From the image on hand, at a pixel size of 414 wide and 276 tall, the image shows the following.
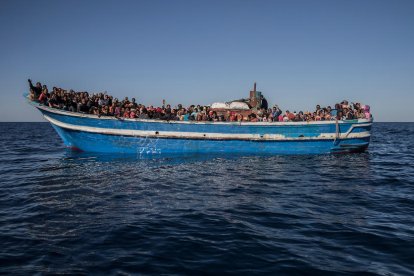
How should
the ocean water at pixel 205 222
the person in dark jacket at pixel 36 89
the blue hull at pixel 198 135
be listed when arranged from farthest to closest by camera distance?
the blue hull at pixel 198 135, the person in dark jacket at pixel 36 89, the ocean water at pixel 205 222

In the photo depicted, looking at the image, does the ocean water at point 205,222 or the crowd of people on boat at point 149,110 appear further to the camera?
the crowd of people on boat at point 149,110

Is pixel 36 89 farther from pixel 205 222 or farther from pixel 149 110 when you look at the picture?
pixel 205 222

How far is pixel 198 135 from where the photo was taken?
18.5 metres

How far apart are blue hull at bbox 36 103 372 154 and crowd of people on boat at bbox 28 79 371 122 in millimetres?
615

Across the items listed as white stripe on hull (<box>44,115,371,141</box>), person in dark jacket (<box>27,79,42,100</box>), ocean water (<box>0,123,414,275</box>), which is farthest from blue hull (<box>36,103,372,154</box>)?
ocean water (<box>0,123,414,275</box>)

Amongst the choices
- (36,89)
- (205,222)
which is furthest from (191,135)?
(205,222)

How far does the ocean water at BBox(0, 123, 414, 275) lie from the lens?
504cm

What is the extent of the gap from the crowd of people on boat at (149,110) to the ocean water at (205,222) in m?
5.71

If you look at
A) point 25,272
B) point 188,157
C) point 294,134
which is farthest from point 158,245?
point 294,134

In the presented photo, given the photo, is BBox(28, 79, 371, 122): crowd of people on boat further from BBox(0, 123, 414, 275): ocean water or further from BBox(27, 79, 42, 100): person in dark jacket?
BBox(0, 123, 414, 275): ocean water

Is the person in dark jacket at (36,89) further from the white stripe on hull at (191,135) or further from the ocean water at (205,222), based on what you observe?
the ocean water at (205,222)

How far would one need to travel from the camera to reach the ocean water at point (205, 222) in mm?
5039

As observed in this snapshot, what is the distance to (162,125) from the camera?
1809 cm

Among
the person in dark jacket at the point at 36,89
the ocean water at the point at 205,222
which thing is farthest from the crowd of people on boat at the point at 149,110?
the ocean water at the point at 205,222
